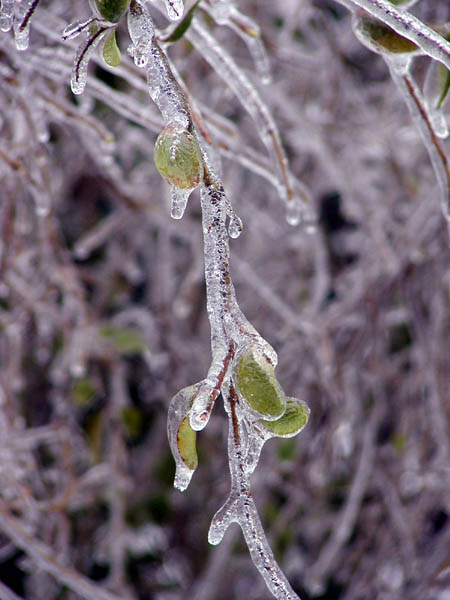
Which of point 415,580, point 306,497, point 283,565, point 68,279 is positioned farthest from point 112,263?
point 415,580

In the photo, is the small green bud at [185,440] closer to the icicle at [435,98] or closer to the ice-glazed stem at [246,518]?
the ice-glazed stem at [246,518]

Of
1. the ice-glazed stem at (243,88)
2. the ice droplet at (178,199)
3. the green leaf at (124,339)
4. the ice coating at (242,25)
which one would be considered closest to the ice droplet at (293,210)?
the ice-glazed stem at (243,88)

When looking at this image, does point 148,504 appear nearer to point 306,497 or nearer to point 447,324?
point 306,497

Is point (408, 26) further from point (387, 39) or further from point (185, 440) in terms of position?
point (185, 440)

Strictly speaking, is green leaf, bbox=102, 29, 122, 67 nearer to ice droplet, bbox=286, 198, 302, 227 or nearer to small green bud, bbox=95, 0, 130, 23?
small green bud, bbox=95, 0, 130, 23

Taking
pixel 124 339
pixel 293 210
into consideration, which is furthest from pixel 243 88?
pixel 124 339
